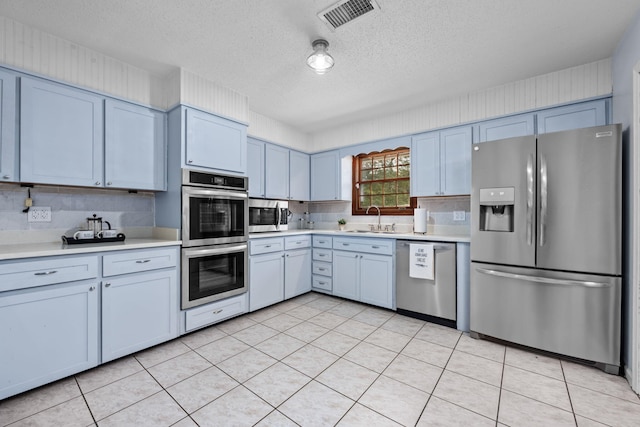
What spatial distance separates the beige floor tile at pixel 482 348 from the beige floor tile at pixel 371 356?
687 millimetres

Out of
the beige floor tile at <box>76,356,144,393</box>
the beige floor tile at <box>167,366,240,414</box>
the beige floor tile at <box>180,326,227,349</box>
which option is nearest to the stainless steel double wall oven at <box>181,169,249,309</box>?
the beige floor tile at <box>180,326,227,349</box>

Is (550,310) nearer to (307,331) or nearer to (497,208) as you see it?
(497,208)

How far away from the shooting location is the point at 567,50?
2350 millimetres

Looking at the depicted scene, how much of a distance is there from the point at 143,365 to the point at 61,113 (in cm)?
213

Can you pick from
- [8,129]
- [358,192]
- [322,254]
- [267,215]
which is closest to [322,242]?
[322,254]

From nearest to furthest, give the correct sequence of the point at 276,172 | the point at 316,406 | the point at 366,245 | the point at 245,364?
the point at 316,406 < the point at 245,364 < the point at 366,245 < the point at 276,172

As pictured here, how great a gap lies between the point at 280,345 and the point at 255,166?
232cm

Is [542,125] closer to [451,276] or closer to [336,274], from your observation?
[451,276]

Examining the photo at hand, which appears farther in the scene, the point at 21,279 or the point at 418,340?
the point at 418,340

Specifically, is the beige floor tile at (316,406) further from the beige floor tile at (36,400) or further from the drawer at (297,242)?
the drawer at (297,242)

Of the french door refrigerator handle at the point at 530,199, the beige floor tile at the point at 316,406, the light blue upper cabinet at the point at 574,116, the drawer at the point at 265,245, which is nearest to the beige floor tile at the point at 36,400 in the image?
the beige floor tile at the point at 316,406

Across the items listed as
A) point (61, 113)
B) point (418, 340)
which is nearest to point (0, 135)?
point (61, 113)

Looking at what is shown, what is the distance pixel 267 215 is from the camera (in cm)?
391

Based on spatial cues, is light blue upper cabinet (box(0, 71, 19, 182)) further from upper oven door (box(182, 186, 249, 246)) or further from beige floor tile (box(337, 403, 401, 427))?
beige floor tile (box(337, 403, 401, 427))
